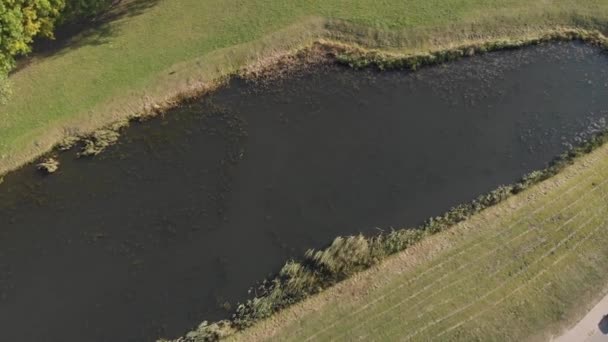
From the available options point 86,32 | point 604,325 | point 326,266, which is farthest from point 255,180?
point 604,325

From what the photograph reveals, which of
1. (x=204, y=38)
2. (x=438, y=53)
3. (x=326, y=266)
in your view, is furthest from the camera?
(x=204, y=38)

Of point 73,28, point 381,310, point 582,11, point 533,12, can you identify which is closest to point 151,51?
point 73,28

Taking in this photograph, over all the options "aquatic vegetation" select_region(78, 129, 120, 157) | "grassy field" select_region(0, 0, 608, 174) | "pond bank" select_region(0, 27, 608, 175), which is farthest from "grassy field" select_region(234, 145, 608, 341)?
"aquatic vegetation" select_region(78, 129, 120, 157)

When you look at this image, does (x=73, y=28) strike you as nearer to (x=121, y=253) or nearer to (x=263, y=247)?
(x=121, y=253)

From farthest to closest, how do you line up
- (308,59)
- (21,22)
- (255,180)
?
(308,59), (21,22), (255,180)

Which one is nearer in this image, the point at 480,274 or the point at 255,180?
the point at 480,274

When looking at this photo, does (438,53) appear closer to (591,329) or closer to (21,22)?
(591,329)
